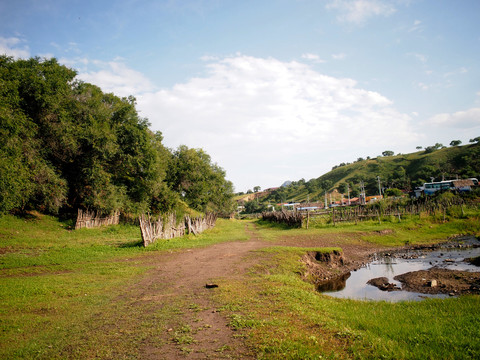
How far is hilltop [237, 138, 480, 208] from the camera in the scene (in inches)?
3088

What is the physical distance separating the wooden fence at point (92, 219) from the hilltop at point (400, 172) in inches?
2861

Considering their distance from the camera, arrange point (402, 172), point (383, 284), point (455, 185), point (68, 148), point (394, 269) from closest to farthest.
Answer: point (383, 284), point (394, 269), point (68, 148), point (455, 185), point (402, 172)

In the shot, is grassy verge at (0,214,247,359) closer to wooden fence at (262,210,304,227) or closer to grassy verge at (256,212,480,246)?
grassy verge at (256,212,480,246)

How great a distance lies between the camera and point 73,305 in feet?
22.1

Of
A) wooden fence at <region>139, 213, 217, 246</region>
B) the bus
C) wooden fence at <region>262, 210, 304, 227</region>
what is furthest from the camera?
the bus

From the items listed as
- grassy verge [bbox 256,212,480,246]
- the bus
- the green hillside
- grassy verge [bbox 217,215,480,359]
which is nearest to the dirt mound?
grassy verge [bbox 217,215,480,359]

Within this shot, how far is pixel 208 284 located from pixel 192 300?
1235mm

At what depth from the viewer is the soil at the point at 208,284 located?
4.60 m

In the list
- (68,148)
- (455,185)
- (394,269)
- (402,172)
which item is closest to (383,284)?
(394,269)

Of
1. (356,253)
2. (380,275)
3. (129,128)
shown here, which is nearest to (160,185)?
(129,128)

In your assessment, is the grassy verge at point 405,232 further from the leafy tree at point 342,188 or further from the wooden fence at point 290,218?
the leafy tree at point 342,188

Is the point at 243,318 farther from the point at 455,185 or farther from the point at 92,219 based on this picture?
the point at 455,185

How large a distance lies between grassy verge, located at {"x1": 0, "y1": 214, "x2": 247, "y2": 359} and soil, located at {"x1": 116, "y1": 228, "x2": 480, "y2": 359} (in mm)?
375

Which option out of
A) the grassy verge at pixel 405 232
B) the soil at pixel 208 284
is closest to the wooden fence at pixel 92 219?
the soil at pixel 208 284
